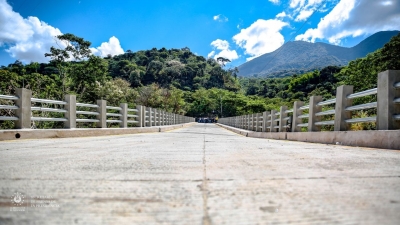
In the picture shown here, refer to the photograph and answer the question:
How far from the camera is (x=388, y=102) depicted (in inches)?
183

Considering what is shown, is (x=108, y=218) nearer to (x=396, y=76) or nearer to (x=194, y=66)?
(x=396, y=76)

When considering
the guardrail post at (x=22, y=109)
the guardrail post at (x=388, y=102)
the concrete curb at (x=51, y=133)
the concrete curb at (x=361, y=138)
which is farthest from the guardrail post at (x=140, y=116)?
the guardrail post at (x=388, y=102)

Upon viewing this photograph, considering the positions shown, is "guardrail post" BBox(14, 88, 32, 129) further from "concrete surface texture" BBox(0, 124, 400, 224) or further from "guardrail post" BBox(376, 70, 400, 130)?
"guardrail post" BBox(376, 70, 400, 130)

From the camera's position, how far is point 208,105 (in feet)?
319

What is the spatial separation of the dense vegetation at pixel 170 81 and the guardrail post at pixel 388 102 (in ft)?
32.7

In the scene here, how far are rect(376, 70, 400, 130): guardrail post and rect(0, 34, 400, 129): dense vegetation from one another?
9979mm

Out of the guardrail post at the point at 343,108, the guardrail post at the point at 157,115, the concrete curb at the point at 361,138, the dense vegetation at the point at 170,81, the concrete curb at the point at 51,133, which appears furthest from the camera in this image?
→ the dense vegetation at the point at 170,81

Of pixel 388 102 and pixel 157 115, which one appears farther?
pixel 157 115

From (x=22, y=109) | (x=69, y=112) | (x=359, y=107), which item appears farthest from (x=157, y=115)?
(x=359, y=107)

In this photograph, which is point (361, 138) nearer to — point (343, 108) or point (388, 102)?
point (388, 102)

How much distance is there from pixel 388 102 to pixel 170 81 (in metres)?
128

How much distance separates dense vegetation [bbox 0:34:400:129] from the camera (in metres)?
27.8

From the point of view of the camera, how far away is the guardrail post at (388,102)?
4594 millimetres

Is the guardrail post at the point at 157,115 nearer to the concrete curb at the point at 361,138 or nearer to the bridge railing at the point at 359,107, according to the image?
the bridge railing at the point at 359,107
